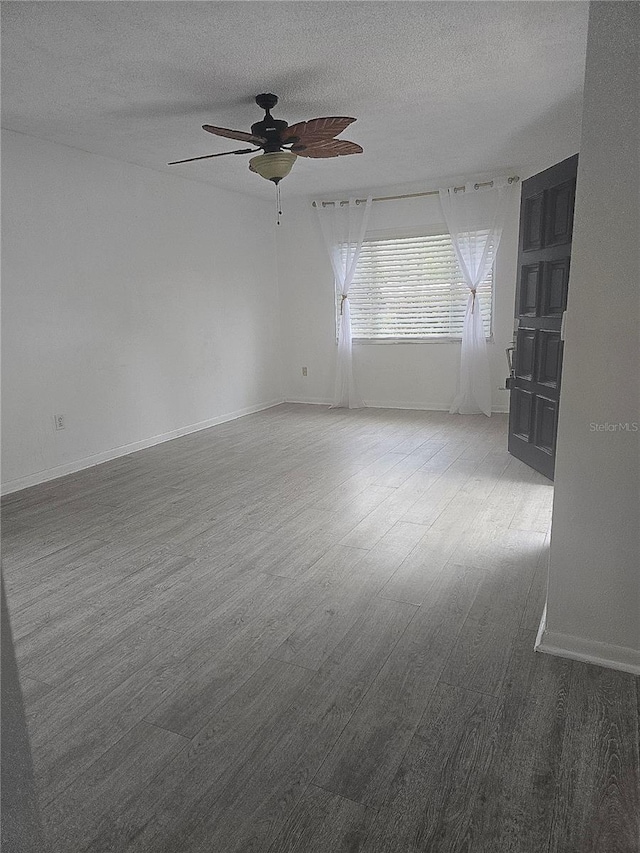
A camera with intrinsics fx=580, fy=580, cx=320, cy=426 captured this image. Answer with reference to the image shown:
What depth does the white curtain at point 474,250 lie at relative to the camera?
6031 mm

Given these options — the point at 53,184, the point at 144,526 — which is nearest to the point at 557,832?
the point at 144,526

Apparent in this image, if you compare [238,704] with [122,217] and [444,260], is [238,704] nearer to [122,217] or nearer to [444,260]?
[122,217]

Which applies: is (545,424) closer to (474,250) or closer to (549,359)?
(549,359)

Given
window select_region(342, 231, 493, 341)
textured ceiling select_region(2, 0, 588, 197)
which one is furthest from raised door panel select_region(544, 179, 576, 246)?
window select_region(342, 231, 493, 341)

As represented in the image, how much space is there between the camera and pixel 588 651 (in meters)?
2.06

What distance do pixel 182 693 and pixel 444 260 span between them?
5583 millimetres

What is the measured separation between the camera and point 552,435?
13.4ft

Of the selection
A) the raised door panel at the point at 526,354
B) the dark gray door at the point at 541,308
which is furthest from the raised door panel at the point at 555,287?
the raised door panel at the point at 526,354

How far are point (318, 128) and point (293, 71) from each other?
327mm

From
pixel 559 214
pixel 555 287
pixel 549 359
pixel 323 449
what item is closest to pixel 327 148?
pixel 559 214

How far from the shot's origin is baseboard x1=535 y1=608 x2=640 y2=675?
200 cm

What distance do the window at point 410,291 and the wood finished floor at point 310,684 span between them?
10.5 ft

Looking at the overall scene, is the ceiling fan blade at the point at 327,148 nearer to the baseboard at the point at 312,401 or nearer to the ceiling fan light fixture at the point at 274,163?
the ceiling fan light fixture at the point at 274,163

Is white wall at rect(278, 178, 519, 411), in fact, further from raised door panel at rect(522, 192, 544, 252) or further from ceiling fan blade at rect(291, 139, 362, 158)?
ceiling fan blade at rect(291, 139, 362, 158)
